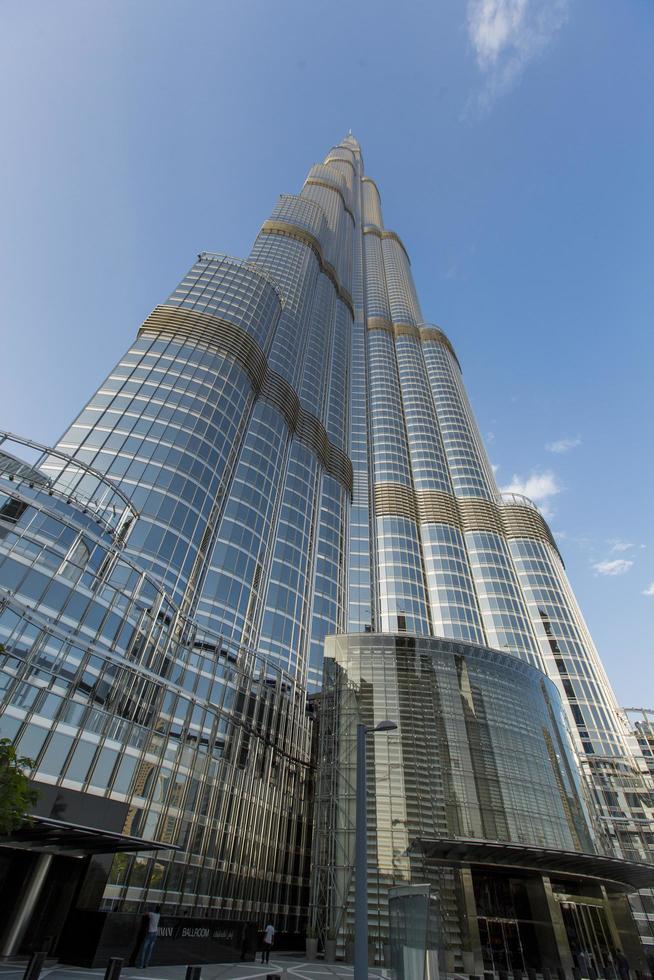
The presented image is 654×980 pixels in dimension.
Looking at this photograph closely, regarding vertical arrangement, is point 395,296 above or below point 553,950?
above

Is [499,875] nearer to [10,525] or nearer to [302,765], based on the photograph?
[302,765]

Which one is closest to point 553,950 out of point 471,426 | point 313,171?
point 471,426

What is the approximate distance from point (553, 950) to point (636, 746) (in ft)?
114

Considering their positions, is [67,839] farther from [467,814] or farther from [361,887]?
[467,814]

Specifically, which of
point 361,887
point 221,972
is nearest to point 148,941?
point 221,972

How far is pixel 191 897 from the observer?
30047 millimetres

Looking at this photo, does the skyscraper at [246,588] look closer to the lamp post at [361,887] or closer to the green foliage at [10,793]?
the green foliage at [10,793]

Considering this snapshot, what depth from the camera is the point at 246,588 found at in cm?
4784

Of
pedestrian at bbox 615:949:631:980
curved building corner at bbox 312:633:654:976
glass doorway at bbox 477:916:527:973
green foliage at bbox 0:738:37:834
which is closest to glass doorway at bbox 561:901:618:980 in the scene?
curved building corner at bbox 312:633:654:976

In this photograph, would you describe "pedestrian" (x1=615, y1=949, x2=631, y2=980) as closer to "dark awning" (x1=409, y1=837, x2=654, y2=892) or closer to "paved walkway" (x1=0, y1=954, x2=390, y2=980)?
"dark awning" (x1=409, y1=837, x2=654, y2=892)

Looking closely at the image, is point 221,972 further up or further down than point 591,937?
further down

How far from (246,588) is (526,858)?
27663 mm

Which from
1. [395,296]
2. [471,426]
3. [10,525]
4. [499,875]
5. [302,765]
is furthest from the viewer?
[395,296]

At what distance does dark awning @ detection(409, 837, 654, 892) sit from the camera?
3042 cm
